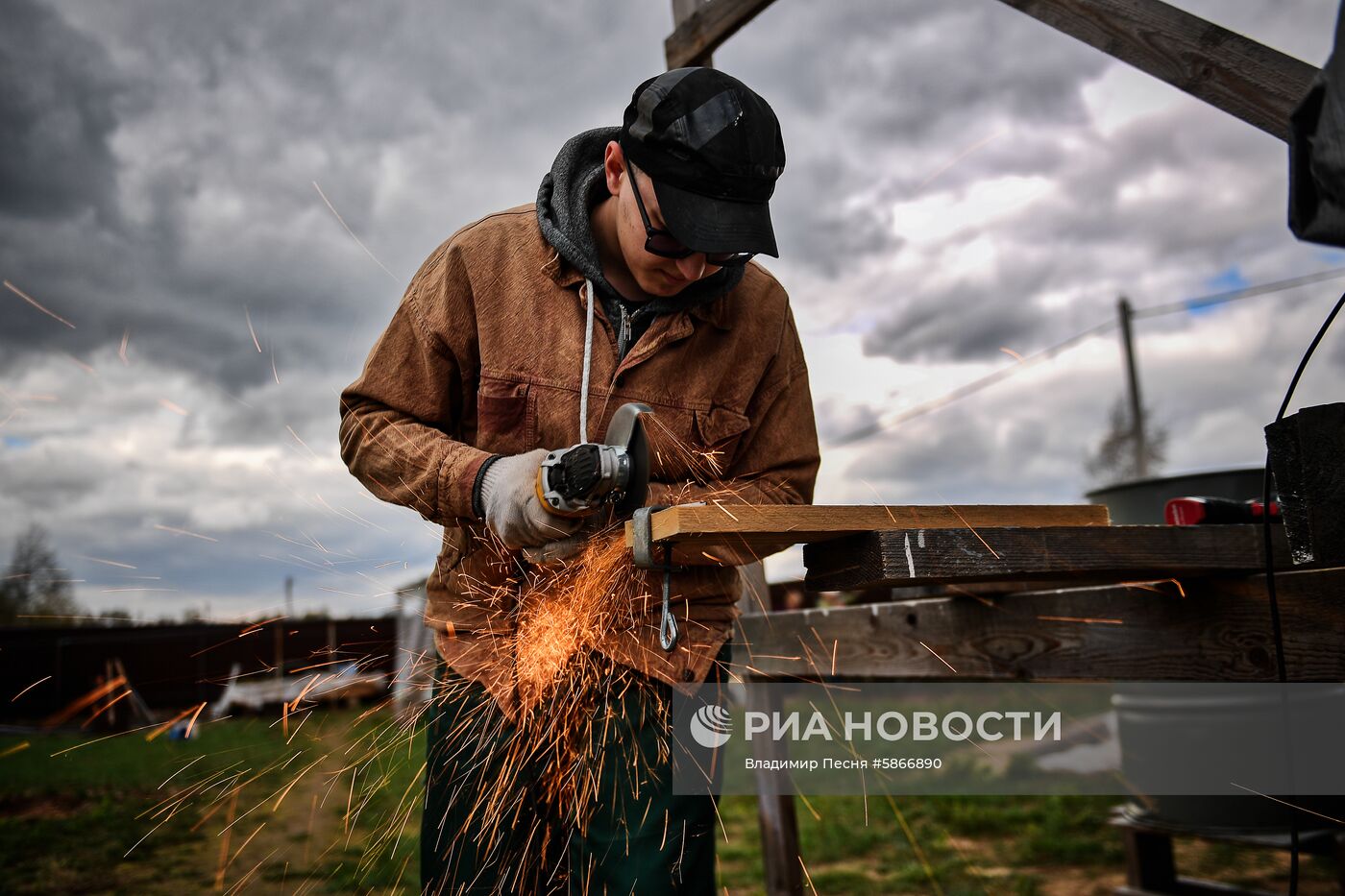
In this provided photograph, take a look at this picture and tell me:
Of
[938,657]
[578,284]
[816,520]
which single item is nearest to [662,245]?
[578,284]

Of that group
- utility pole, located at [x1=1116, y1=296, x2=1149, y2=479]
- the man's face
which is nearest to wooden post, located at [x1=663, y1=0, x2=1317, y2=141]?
the man's face

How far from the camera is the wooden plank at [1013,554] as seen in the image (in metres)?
1.50

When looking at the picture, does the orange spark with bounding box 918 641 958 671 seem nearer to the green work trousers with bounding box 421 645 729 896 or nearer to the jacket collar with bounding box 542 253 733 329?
the green work trousers with bounding box 421 645 729 896

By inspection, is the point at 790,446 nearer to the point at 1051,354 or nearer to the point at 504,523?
the point at 504,523

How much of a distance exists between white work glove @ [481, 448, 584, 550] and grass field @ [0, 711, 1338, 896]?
1603 mm

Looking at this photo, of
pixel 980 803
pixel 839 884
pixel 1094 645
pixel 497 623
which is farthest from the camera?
pixel 980 803

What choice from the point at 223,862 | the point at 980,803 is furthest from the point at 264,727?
the point at 980,803

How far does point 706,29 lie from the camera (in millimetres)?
3467

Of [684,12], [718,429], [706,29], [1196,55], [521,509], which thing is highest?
[684,12]

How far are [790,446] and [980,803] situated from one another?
13.1 feet

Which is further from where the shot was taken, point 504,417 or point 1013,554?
point 504,417

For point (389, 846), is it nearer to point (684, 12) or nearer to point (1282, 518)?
point (684, 12)

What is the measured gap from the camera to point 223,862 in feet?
16.3

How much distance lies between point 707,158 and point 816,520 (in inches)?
31.3
